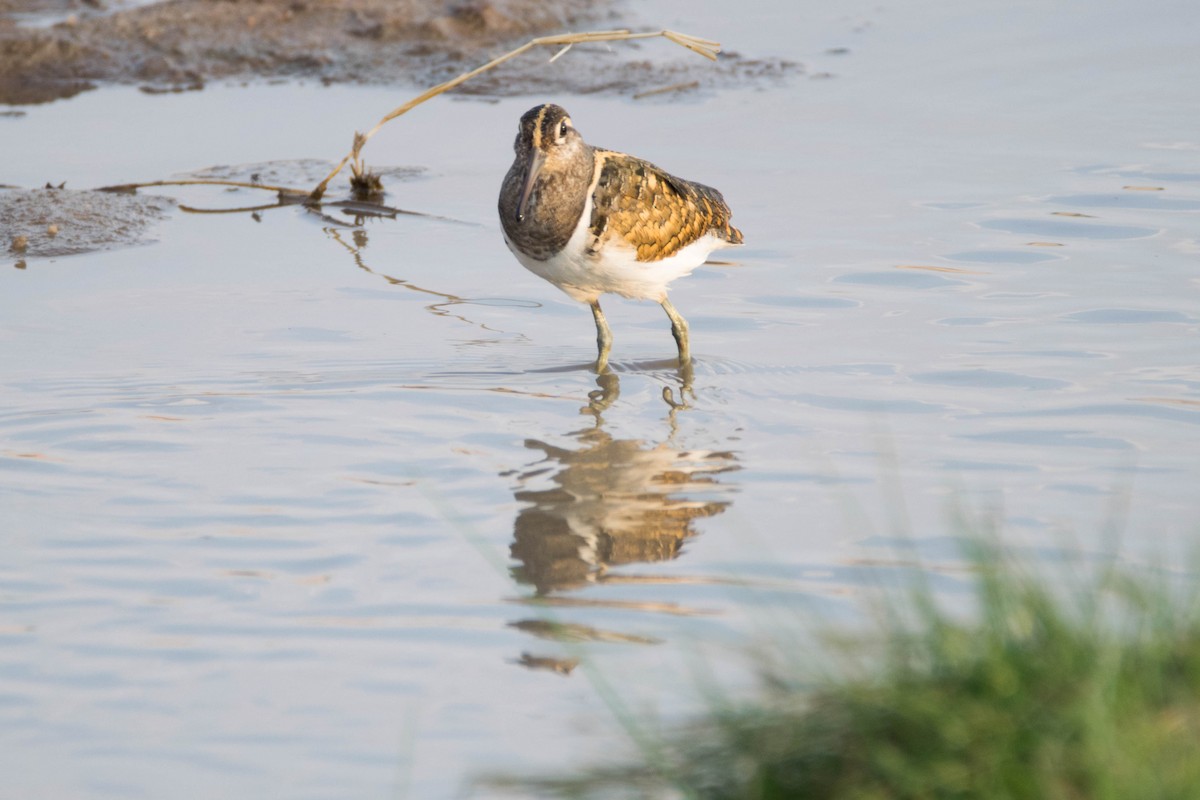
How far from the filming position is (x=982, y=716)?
9.00 ft

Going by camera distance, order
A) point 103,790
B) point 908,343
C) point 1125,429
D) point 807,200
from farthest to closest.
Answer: point 807,200
point 908,343
point 1125,429
point 103,790

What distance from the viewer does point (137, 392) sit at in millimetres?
6410

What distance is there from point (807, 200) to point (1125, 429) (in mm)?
3474

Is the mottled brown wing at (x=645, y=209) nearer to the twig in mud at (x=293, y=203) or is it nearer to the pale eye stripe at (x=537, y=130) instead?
the pale eye stripe at (x=537, y=130)

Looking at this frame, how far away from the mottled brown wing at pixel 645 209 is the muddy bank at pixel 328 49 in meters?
4.76

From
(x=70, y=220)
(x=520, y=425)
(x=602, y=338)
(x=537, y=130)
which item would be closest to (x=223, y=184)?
(x=70, y=220)

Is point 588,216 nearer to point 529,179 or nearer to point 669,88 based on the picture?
point 529,179

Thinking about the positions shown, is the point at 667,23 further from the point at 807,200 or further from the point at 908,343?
the point at 908,343

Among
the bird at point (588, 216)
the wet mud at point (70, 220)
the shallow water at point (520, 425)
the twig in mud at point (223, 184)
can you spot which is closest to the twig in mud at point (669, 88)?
the shallow water at point (520, 425)

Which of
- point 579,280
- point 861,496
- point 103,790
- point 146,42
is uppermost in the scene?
point 146,42

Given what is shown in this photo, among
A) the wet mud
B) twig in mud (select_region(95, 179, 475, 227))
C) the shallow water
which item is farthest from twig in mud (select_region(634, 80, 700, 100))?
the wet mud

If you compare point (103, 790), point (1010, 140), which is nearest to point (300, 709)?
point (103, 790)

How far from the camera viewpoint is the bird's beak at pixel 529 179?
6.21 meters

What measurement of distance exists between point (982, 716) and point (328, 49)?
10621 mm
